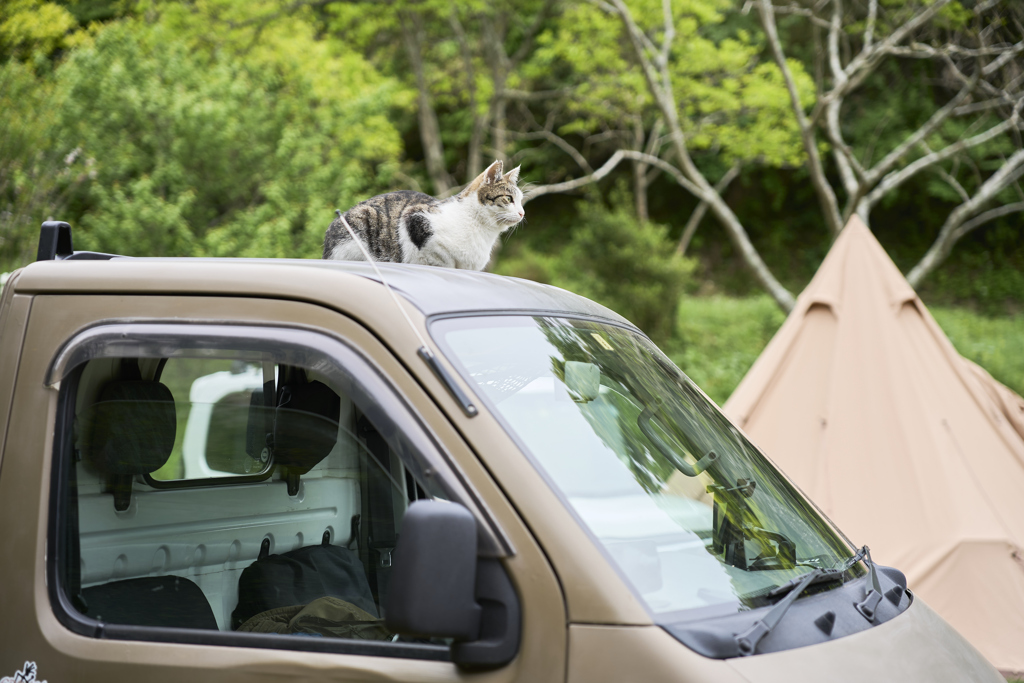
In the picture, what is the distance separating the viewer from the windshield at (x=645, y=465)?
1414 millimetres

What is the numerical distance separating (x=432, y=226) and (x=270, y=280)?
1.37 metres

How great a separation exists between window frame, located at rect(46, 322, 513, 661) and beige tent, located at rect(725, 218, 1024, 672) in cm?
319

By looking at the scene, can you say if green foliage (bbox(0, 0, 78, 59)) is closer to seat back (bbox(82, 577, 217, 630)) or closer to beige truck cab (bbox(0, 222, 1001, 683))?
beige truck cab (bbox(0, 222, 1001, 683))

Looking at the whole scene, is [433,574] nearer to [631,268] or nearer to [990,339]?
[631,268]

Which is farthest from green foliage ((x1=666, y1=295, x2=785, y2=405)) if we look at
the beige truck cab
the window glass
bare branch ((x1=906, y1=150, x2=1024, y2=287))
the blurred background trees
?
the beige truck cab

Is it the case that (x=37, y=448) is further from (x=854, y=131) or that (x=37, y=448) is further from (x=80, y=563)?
(x=854, y=131)

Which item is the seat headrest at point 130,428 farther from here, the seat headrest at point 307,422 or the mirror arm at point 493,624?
the mirror arm at point 493,624

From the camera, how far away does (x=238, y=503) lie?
2.32m

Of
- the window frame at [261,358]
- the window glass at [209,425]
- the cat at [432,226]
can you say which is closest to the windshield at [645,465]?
the window frame at [261,358]

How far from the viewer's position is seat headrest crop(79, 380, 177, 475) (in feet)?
5.85

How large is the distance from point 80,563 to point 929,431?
4682 mm

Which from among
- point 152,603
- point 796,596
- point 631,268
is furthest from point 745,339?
point 152,603

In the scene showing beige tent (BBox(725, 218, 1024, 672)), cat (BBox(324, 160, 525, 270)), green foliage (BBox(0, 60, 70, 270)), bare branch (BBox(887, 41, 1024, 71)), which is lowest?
beige tent (BBox(725, 218, 1024, 672))

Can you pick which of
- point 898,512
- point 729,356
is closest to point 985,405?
point 898,512
